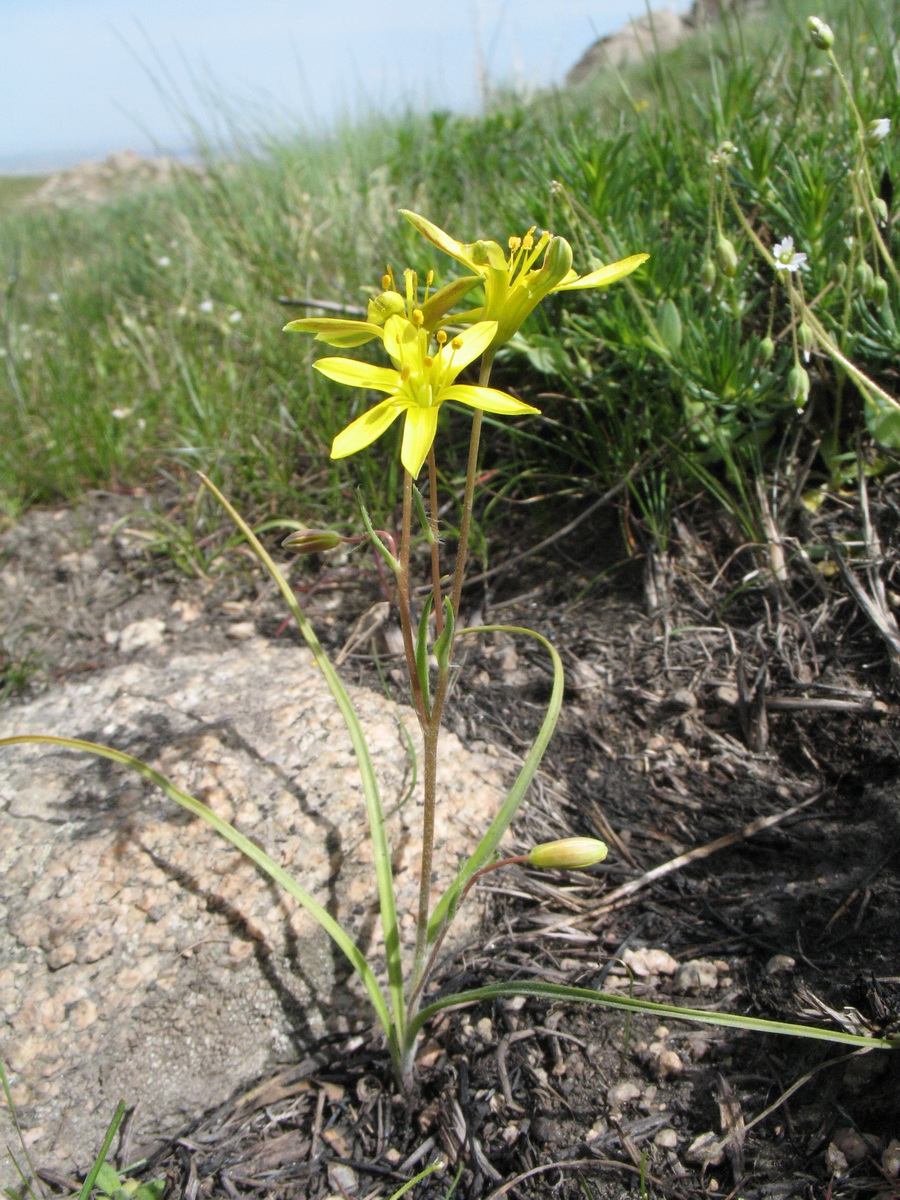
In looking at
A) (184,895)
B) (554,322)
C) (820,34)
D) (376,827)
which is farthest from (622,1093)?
(820,34)

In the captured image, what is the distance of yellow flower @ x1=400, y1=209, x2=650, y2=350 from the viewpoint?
1127 millimetres

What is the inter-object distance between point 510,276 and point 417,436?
319 millimetres

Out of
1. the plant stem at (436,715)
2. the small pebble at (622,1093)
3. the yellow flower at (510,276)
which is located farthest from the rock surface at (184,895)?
the yellow flower at (510,276)

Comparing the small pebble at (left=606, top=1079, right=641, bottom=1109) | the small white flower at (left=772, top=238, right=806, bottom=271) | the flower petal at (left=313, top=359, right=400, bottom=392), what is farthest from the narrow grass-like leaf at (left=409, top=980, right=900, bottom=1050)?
the small white flower at (left=772, top=238, right=806, bottom=271)

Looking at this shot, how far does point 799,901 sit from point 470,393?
1.18 metres

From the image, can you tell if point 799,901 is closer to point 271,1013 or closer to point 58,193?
point 271,1013

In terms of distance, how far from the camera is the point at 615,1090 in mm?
1406

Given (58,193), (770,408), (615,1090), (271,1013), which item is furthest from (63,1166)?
(58,193)

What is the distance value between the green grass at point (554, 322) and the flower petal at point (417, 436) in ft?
2.28

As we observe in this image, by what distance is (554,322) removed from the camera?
95.0 inches

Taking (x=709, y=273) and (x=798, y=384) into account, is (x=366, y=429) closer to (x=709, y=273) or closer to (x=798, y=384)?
(x=798, y=384)

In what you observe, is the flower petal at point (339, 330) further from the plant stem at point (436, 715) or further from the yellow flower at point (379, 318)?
the plant stem at point (436, 715)

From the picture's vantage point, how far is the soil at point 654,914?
1318mm

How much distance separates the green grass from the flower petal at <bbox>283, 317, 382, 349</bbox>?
604mm
